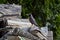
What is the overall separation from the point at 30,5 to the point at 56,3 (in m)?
0.76

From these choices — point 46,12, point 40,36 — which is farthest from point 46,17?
point 40,36

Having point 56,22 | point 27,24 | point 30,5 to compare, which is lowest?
point 56,22

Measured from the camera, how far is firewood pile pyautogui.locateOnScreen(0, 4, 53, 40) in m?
2.60

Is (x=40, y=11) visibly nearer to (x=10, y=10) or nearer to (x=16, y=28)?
(x=10, y=10)

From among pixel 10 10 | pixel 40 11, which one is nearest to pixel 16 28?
pixel 10 10

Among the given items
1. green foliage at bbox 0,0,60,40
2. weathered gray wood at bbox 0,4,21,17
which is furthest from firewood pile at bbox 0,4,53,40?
green foliage at bbox 0,0,60,40

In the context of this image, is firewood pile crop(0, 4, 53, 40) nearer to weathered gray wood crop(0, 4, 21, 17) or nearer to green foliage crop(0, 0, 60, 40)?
weathered gray wood crop(0, 4, 21, 17)

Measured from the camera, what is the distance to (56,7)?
6016 millimetres

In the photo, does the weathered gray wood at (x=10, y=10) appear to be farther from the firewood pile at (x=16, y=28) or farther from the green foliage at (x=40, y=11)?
the green foliage at (x=40, y=11)

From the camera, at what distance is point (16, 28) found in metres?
2.62

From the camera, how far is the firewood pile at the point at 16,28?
8.52 ft

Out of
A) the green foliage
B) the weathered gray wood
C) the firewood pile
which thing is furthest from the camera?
the green foliage

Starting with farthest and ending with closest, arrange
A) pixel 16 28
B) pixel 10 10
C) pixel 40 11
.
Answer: pixel 40 11, pixel 10 10, pixel 16 28

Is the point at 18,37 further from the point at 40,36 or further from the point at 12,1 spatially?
the point at 12,1
